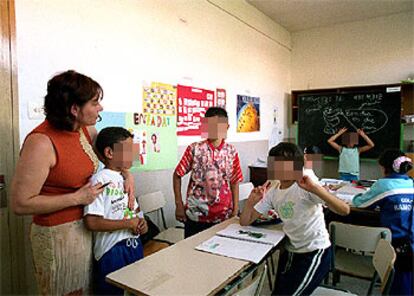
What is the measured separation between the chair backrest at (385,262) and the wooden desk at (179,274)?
25.3 inches

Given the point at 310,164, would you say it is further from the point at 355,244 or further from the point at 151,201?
the point at 151,201

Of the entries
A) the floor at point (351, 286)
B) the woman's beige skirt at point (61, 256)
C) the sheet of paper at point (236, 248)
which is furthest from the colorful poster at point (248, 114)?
the woman's beige skirt at point (61, 256)

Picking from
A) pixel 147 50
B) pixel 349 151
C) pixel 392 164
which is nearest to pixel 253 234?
pixel 392 164

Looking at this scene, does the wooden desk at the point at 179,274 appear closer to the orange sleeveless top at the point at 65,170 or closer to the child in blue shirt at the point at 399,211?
the orange sleeveless top at the point at 65,170

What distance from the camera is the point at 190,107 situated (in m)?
3.20

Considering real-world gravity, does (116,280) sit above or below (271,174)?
below

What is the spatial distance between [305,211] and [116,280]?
92 centimetres

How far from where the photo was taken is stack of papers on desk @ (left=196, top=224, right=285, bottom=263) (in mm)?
1382

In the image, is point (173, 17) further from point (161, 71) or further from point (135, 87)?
point (135, 87)

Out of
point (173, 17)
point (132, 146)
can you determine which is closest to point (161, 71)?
point (173, 17)

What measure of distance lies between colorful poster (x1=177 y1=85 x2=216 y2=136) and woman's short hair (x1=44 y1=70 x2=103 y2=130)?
6.00 feet

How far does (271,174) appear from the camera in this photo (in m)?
1.56

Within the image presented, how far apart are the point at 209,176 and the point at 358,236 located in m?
1.02

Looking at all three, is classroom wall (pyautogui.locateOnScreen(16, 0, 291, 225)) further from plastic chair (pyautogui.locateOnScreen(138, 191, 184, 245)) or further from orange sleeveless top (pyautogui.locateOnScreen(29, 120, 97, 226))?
orange sleeveless top (pyautogui.locateOnScreen(29, 120, 97, 226))
